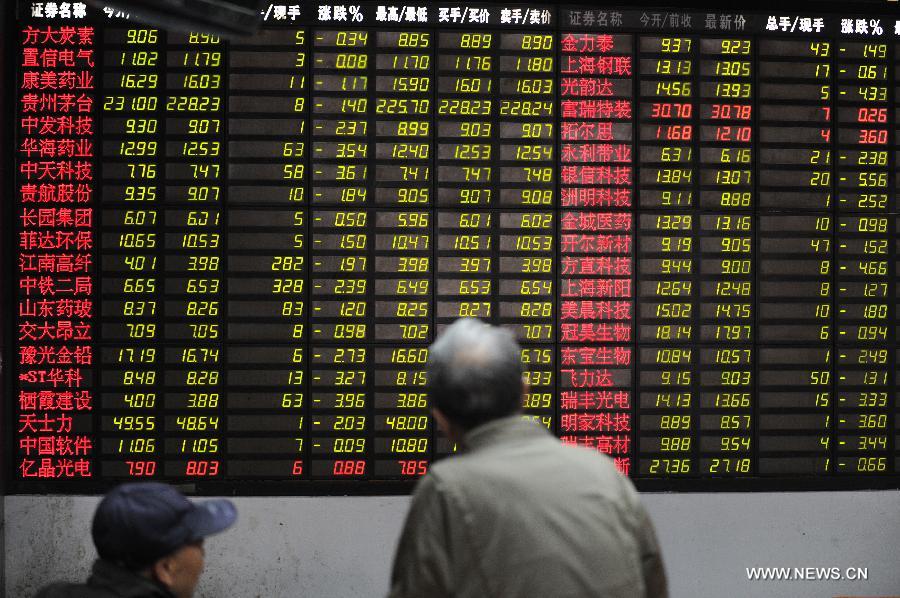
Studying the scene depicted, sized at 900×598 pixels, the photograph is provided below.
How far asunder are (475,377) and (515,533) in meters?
0.29

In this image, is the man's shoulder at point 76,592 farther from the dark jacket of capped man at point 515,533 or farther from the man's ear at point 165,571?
the dark jacket of capped man at point 515,533

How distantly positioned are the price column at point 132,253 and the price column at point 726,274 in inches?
112

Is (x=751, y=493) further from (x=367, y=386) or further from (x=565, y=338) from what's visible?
(x=367, y=386)

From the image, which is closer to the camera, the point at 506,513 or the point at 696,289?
the point at 506,513

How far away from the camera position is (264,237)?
190 inches

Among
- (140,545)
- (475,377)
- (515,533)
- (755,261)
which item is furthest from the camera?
(755,261)

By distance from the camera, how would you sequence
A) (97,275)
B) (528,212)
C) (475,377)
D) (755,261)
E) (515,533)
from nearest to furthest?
(515,533) → (475,377) → (97,275) → (528,212) → (755,261)

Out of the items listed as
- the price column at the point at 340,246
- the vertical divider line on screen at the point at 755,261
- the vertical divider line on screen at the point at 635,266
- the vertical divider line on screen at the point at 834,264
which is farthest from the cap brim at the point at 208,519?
the vertical divider line on screen at the point at 834,264

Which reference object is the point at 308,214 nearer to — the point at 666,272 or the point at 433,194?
the point at 433,194

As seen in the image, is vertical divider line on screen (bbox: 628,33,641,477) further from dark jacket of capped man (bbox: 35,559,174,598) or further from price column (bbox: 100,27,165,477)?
dark jacket of capped man (bbox: 35,559,174,598)

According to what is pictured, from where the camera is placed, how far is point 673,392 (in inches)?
196

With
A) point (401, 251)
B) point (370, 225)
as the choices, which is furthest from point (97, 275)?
point (401, 251)

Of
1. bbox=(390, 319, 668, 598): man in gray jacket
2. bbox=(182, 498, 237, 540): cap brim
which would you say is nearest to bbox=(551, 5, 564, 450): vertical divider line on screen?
bbox=(182, 498, 237, 540): cap brim

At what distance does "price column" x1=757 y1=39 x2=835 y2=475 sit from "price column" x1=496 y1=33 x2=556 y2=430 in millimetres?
1144
